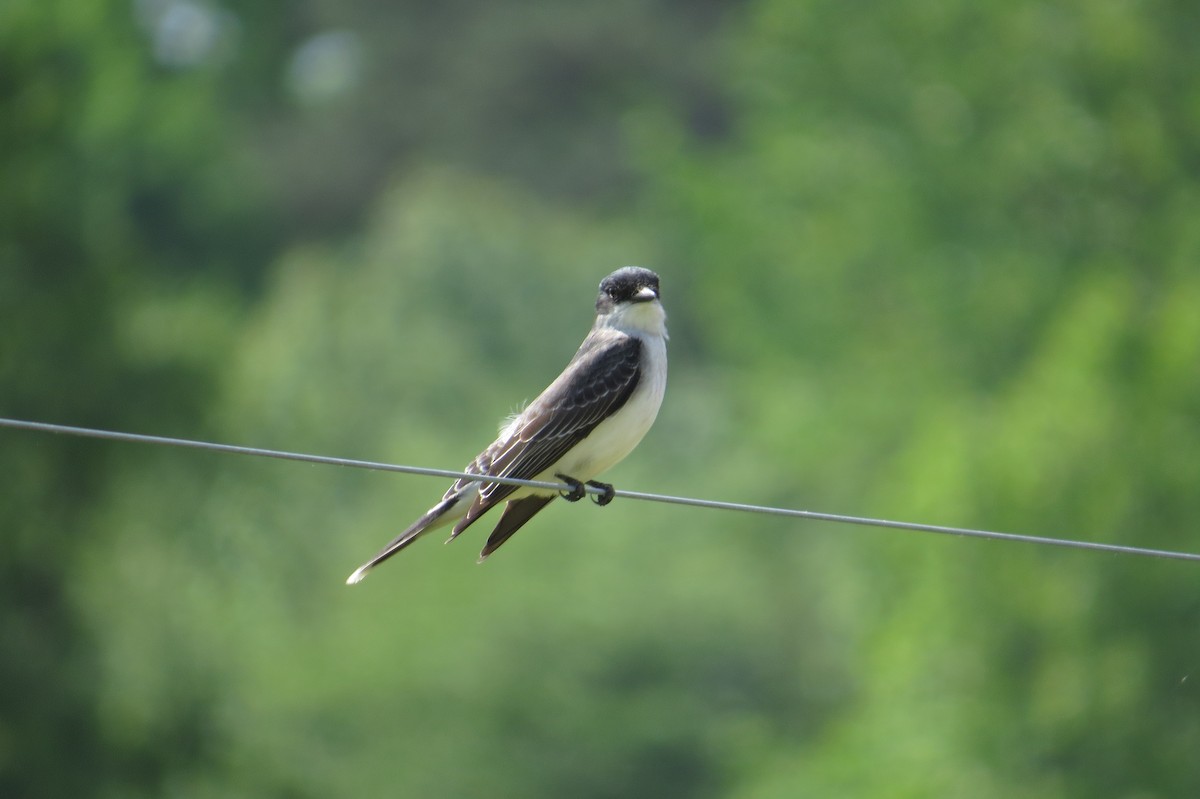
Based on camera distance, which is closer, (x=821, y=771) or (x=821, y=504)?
(x=821, y=771)

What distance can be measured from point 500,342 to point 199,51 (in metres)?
16.1

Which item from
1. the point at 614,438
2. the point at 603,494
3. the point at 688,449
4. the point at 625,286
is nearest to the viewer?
the point at 603,494

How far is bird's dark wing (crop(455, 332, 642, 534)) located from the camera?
852 centimetres

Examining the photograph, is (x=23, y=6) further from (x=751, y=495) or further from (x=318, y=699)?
(x=751, y=495)

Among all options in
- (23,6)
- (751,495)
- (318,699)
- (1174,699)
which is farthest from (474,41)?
(1174,699)

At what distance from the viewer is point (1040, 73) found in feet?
84.4

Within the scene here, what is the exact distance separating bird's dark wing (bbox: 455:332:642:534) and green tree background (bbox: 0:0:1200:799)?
11316 mm

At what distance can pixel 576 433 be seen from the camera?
852 cm

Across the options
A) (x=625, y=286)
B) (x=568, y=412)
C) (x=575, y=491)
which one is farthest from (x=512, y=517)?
(x=625, y=286)

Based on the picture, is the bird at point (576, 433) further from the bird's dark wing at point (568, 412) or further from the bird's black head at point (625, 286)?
the bird's black head at point (625, 286)

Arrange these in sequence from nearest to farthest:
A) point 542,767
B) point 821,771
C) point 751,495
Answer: point 821,771 < point 542,767 < point 751,495

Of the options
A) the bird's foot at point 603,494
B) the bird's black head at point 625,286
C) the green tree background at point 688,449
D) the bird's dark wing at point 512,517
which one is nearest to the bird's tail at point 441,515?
the bird's dark wing at point 512,517

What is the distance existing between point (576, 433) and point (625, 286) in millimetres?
985

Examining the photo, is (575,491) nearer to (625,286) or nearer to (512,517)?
(512,517)
